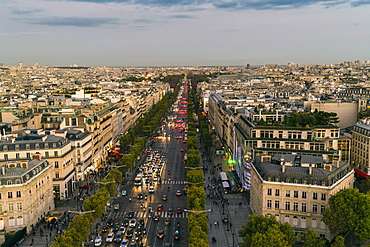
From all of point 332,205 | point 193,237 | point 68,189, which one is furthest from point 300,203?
point 68,189

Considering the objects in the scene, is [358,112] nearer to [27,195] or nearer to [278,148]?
[278,148]

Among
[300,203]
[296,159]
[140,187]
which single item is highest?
[296,159]

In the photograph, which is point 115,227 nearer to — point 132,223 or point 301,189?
point 132,223

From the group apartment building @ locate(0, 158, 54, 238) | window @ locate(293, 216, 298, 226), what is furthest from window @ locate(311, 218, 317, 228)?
apartment building @ locate(0, 158, 54, 238)

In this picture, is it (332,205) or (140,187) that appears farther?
(140,187)

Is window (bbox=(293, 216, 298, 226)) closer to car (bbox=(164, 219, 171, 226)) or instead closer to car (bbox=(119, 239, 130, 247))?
car (bbox=(164, 219, 171, 226))

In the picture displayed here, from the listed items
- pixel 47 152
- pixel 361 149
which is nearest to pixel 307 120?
pixel 361 149
